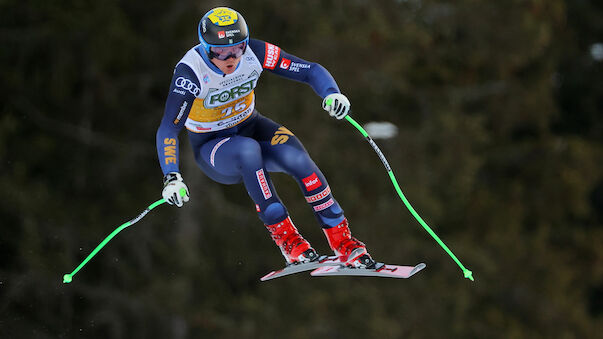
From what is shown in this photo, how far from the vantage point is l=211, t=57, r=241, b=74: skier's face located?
720 centimetres

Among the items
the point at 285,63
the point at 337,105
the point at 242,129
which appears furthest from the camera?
the point at 242,129

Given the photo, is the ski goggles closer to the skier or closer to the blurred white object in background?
the skier

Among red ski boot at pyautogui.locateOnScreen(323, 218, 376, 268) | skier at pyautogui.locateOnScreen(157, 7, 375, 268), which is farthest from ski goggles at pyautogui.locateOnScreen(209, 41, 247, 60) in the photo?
red ski boot at pyautogui.locateOnScreen(323, 218, 376, 268)

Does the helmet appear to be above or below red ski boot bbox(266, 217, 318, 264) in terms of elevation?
above

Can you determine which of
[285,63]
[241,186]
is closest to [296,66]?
A: [285,63]

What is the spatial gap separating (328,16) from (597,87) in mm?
10264

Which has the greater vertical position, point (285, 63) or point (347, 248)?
point (285, 63)

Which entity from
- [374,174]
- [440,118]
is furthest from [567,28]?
[374,174]

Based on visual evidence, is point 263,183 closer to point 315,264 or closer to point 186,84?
point 315,264

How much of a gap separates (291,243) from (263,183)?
0.57m

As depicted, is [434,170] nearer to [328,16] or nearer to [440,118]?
[440,118]

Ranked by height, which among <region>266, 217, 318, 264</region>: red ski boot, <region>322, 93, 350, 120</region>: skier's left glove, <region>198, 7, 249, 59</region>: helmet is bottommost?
<region>266, 217, 318, 264</region>: red ski boot

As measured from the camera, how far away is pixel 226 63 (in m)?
7.20

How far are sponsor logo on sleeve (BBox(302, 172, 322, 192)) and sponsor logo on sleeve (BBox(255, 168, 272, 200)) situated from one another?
29cm
